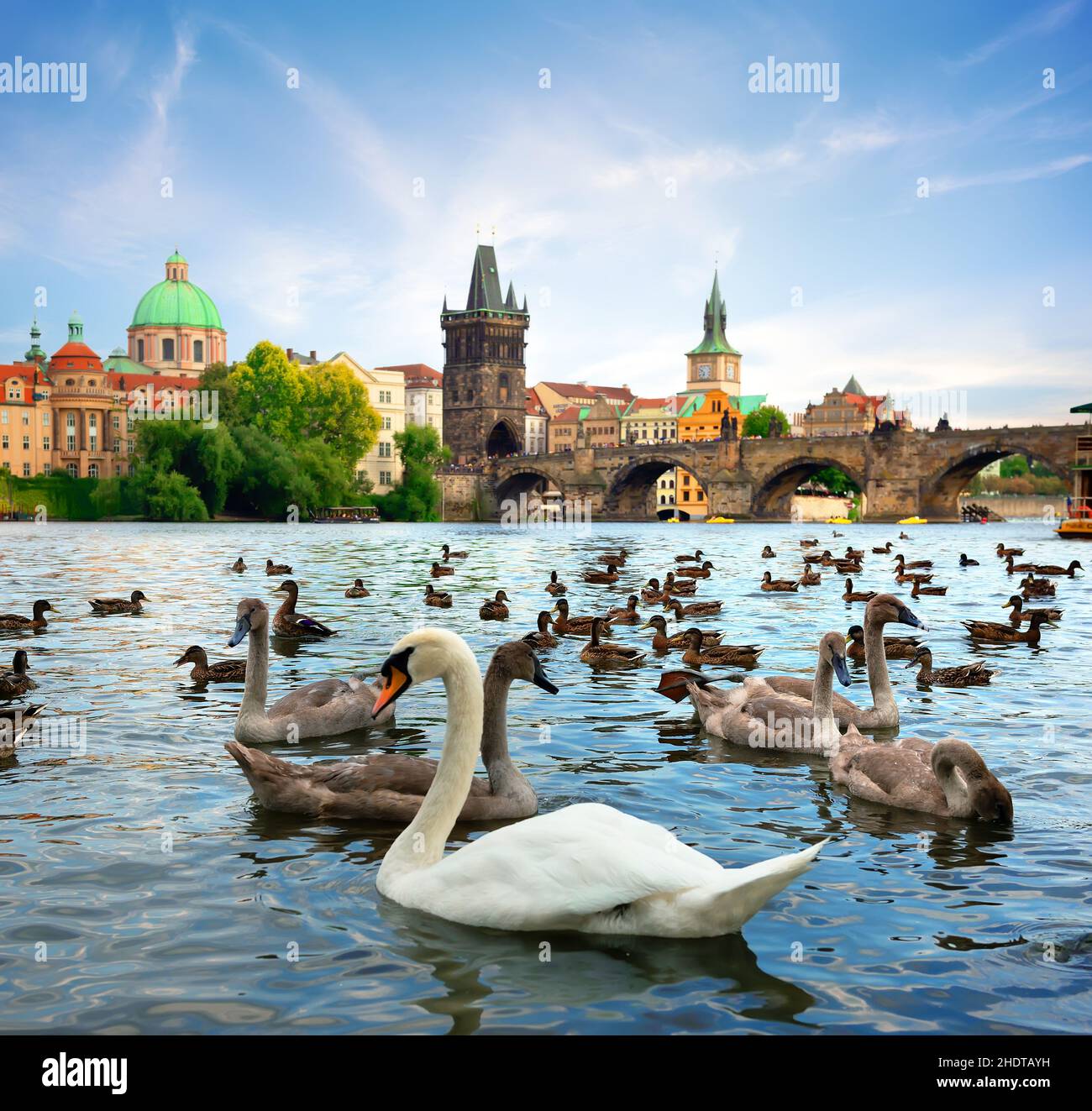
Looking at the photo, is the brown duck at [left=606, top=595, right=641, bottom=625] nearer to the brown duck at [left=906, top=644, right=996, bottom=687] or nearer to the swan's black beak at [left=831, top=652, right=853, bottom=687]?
the brown duck at [left=906, top=644, right=996, bottom=687]

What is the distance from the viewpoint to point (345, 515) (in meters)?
81.5

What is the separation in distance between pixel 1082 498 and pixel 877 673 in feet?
154

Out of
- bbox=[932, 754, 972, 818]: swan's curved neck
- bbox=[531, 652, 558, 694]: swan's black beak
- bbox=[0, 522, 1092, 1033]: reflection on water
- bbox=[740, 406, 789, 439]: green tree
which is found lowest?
bbox=[0, 522, 1092, 1033]: reflection on water

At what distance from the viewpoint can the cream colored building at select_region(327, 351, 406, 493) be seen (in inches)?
4380

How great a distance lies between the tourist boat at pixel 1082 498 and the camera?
46562 millimetres

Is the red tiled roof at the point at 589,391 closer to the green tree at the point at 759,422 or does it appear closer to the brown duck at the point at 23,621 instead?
the green tree at the point at 759,422

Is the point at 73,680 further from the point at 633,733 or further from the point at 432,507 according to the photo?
the point at 432,507

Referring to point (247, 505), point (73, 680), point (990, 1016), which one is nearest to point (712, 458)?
point (247, 505)

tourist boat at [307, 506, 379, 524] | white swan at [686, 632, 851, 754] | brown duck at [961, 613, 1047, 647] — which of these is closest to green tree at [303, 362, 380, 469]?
tourist boat at [307, 506, 379, 524]

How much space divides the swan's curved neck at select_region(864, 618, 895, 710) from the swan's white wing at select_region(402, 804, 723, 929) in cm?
448

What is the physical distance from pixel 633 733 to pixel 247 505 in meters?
65.4

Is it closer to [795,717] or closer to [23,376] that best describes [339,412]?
[23,376]

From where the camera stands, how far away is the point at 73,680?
414 inches

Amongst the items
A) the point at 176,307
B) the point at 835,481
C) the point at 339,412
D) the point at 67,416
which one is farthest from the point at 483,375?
the point at 339,412
